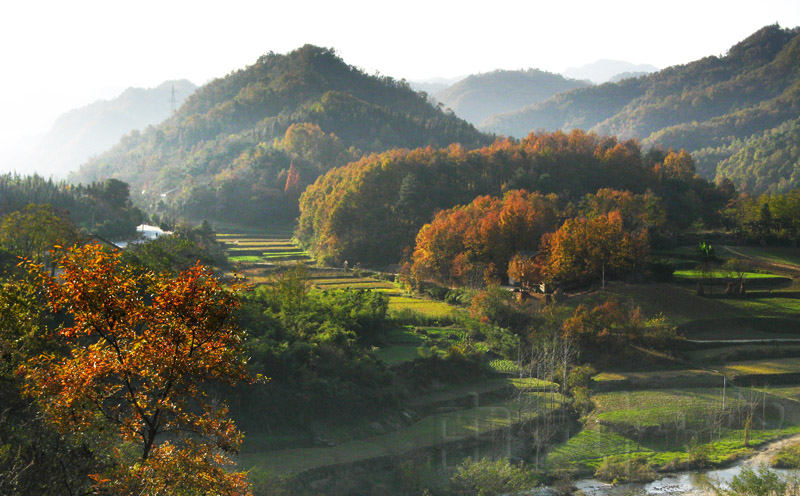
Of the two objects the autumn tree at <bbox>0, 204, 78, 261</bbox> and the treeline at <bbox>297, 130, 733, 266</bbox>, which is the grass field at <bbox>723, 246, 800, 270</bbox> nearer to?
the treeline at <bbox>297, 130, 733, 266</bbox>

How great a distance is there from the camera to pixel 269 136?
139750 millimetres

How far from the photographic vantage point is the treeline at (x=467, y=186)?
68312mm

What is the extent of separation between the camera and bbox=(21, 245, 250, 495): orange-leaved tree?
9.02 m

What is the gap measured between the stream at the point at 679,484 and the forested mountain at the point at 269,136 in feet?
263

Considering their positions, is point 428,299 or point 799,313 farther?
point 428,299

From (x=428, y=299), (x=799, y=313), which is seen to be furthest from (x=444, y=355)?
(x=799, y=313)

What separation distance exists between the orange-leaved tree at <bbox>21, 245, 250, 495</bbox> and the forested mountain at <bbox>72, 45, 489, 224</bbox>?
90.2 meters

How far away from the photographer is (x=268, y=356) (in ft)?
85.5

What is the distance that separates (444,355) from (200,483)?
2459 centimetres

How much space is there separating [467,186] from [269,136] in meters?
75.4

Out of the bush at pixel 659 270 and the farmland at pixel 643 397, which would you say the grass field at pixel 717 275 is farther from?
the bush at pixel 659 270

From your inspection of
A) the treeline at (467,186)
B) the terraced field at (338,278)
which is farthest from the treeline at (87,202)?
the treeline at (467,186)

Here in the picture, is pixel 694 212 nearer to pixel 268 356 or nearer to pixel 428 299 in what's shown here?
pixel 428 299

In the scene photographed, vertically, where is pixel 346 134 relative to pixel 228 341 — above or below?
above
